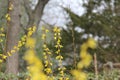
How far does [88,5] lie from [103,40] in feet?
5.41

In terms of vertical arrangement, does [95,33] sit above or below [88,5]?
below

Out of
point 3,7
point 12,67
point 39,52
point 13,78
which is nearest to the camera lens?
point 13,78

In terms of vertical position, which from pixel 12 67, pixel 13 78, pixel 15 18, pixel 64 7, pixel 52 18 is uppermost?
pixel 52 18

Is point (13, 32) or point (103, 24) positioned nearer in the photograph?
point (13, 32)

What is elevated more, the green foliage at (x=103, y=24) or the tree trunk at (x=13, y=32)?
the green foliage at (x=103, y=24)

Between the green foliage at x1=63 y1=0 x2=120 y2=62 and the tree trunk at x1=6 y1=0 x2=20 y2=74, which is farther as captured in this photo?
the green foliage at x1=63 y1=0 x2=120 y2=62

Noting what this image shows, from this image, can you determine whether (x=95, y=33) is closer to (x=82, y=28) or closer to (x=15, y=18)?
(x=82, y=28)

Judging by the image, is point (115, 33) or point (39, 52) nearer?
point (115, 33)

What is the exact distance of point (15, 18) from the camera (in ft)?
37.5

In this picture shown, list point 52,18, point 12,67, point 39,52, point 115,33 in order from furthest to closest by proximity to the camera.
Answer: point 52,18 → point 39,52 → point 115,33 → point 12,67

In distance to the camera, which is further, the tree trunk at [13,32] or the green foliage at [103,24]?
the green foliage at [103,24]

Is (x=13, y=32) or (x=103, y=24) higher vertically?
(x=103, y=24)

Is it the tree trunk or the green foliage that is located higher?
the green foliage

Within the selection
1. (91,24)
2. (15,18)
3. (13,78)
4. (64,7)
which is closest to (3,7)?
(64,7)
